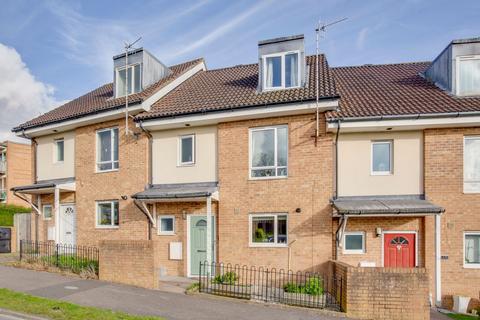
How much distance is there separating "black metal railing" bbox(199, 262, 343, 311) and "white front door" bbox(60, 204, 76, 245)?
6365mm

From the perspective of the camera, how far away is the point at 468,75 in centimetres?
1249

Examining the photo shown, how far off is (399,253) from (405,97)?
5.25 metres

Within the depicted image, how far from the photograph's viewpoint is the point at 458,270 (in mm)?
10984

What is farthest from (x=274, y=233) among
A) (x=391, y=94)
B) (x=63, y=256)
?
(x=63, y=256)

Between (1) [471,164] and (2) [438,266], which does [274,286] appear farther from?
(1) [471,164]

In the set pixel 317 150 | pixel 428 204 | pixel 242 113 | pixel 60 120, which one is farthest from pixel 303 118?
pixel 60 120

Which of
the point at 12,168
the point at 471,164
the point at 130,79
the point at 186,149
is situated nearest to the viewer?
the point at 471,164

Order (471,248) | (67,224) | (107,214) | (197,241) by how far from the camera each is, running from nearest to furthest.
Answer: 1. (471,248)
2. (197,241)
3. (107,214)
4. (67,224)

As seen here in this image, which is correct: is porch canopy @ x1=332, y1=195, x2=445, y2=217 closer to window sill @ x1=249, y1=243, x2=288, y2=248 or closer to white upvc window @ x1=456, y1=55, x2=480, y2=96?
window sill @ x1=249, y1=243, x2=288, y2=248

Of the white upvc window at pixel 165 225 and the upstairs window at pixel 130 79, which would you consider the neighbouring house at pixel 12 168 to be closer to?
the upstairs window at pixel 130 79

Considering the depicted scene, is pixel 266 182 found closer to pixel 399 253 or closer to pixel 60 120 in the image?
pixel 399 253

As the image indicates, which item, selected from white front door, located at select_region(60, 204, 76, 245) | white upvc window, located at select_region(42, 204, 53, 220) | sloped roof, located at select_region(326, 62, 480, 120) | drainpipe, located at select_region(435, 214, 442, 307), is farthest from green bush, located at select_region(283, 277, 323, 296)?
white upvc window, located at select_region(42, 204, 53, 220)

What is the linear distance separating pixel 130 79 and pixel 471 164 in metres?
13.0

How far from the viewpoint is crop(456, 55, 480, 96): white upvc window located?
12.3 meters
